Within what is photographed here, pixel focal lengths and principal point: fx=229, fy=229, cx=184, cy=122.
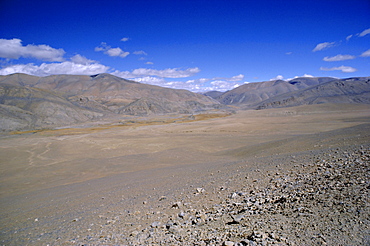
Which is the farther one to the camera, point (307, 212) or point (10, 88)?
point (10, 88)

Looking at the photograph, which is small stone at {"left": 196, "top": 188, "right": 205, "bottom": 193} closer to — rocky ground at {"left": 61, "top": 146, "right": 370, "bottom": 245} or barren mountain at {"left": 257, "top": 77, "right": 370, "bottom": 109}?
rocky ground at {"left": 61, "top": 146, "right": 370, "bottom": 245}

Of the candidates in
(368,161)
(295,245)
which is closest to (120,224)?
A: (295,245)

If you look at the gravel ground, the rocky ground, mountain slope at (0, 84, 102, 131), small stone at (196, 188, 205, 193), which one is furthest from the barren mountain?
small stone at (196, 188, 205, 193)

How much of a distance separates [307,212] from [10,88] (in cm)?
11631

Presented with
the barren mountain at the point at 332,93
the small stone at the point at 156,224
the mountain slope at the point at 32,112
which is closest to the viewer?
the small stone at the point at 156,224

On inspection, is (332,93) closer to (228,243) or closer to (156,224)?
(156,224)

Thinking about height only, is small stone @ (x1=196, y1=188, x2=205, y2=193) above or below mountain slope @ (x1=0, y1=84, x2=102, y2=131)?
below

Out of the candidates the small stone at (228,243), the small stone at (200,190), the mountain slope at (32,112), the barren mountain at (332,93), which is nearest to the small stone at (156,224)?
the small stone at (228,243)

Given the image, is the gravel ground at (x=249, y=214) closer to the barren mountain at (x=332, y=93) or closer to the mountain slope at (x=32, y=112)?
the mountain slope at (x=32, y=112)

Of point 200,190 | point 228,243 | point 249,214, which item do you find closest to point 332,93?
point 200,190

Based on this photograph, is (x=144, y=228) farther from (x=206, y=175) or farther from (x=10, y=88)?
(x=10, y=88)

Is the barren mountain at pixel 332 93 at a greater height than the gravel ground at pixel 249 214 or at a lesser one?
greater

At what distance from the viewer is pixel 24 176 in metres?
20.2

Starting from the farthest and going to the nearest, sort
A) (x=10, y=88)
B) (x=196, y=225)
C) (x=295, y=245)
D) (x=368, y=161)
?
1. (x=10, y=88)
2. (x=368, y=161)
3. (x=196, y=225)
4. (x=295, y=245)
